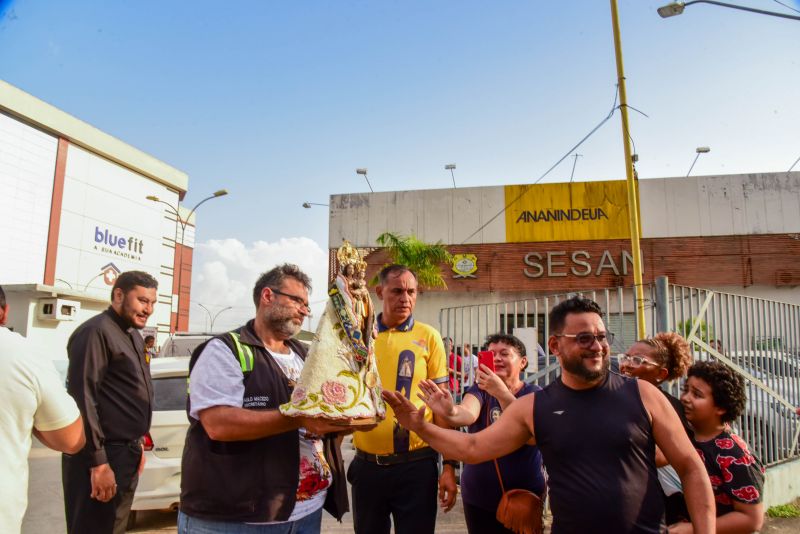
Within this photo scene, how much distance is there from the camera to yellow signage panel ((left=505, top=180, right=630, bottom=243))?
23328mm

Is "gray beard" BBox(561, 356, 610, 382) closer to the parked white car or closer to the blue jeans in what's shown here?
the blue jeans

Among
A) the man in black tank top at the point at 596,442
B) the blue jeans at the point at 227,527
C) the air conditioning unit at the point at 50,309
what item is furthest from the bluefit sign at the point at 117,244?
the man in black tank top at the point at 596,442

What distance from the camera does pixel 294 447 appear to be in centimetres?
252

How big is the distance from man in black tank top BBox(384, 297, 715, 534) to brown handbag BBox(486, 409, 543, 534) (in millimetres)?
554

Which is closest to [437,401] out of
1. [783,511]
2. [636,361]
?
[636,361]

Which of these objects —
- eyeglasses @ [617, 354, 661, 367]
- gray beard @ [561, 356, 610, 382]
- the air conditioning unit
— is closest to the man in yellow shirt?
gray beard @ [561, 356, 610, 382]

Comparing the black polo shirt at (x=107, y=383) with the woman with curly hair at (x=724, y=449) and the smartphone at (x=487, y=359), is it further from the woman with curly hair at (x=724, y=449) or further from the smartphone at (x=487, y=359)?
the woman with curly hair at (x=724, y=449)

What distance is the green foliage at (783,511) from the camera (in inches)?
239

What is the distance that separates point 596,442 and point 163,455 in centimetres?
421

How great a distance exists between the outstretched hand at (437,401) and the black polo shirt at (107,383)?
1.85 m

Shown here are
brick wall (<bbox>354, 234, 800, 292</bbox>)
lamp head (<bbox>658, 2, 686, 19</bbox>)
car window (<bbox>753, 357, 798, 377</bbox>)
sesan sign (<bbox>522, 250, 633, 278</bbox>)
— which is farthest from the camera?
sesan sign (<bbox>522, 250, 633, 278</bbox>)

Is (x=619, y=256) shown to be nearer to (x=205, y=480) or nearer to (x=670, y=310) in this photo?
(x=670, y=310)

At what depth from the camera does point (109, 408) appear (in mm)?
3279

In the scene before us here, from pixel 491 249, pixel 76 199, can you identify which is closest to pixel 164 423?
pixel 491 249
